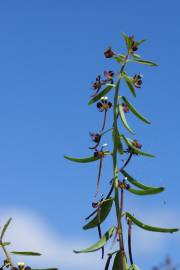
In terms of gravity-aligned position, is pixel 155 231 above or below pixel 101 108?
below

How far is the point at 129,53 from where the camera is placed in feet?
11.0

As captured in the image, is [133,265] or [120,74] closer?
[133,265]

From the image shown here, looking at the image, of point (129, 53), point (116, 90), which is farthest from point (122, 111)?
point (129, 53)

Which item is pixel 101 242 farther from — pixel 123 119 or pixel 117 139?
pixel 123 119

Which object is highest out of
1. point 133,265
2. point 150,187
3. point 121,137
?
point 121,137

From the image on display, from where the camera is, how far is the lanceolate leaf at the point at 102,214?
3154 mm

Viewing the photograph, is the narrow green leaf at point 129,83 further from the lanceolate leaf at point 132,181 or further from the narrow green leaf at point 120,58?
the lanceolate leaf at point 132,181

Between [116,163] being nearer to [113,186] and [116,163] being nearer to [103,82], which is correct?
[113,186]

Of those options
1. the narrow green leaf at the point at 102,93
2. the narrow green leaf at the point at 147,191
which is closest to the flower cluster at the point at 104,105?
the narrow green leaf at the point at 102,93

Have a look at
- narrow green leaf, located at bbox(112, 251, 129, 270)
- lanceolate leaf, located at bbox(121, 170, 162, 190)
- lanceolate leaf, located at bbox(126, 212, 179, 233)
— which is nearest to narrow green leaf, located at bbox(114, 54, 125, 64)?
lanceolate leaf, located at bbox(121, 170, 162, 190)

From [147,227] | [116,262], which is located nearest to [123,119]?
[147,227]

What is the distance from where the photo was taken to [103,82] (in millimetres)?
3375

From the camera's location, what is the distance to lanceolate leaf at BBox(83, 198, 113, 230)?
3.15 metres

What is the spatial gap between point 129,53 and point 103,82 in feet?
0.66
